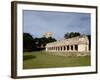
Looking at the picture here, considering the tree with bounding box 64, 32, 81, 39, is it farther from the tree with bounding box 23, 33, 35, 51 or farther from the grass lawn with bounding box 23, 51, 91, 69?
the tree with bounding box 23, 33, 35, 51

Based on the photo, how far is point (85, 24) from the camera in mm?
2398

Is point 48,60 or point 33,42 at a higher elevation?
point 33,42

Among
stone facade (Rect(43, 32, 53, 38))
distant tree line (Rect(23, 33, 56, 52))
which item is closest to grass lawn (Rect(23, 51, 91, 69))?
distant tree line (Rect(23, 33, 56, 52))

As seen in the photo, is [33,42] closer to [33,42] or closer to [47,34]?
[33,42]

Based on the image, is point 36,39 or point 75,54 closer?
point 36,39

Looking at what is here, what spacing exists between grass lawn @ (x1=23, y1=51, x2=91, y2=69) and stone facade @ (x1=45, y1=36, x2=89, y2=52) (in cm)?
7

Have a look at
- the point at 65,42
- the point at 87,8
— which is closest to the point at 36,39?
the point at 65,42

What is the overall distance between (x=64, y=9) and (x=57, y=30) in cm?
21

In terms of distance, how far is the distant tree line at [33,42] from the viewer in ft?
6.97

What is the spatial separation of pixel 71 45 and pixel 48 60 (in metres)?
0.29

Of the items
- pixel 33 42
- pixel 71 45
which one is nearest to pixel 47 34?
pixel 33 42

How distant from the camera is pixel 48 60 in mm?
2225

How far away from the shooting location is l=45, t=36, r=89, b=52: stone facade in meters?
2.25

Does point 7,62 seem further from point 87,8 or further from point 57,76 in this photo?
point 87,8
